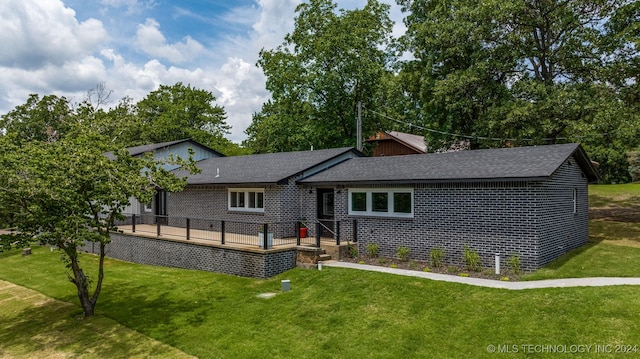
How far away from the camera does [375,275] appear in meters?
11.6

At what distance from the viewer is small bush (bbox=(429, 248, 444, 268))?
1252 cm

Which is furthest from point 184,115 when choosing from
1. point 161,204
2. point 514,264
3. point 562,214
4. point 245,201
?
point 514,264

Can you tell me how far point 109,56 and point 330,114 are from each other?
1830 centimetres

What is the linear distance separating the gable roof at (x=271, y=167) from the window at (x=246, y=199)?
0.60 m

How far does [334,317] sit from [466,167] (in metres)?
7.13

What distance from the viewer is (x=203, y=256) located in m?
15.2

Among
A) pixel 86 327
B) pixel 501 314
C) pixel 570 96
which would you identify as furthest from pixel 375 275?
pixel 570 96

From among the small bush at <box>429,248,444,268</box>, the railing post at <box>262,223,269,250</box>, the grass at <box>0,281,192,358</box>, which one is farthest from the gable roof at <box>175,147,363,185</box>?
the small bush at <box>429,248,444,268</box>

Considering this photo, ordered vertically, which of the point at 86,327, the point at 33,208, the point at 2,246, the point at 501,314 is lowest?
the point at 86,327

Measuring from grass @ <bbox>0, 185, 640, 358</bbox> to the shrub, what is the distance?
4.98 ft

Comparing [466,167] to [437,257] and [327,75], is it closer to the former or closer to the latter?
[437,257]

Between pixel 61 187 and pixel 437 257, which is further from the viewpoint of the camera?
pixel 437 257

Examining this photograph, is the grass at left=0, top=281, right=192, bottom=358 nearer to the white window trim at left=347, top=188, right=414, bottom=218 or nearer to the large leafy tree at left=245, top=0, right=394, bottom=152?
the white window trim at left=347, top=188, right=414, bottom=218

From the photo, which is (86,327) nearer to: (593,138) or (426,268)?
(426,268)
